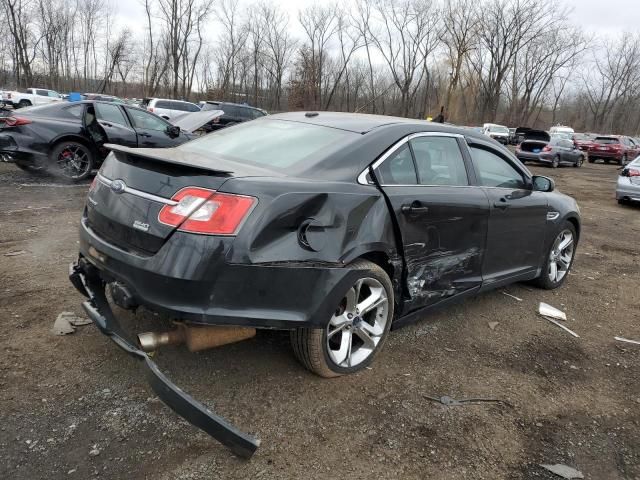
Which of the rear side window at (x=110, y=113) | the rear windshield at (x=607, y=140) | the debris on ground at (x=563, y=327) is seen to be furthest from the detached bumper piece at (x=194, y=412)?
the rear windshield at (x=607, y=140)

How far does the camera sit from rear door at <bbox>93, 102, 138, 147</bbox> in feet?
29.2

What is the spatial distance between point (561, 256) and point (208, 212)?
13.7 ft

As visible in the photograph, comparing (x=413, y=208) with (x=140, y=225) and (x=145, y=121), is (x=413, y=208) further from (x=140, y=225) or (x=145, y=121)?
(x=145, y=121)

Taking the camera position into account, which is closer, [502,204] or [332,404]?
[332,404]

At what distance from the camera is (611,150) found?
2811 cm

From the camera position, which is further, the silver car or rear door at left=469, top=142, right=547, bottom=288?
the silver car

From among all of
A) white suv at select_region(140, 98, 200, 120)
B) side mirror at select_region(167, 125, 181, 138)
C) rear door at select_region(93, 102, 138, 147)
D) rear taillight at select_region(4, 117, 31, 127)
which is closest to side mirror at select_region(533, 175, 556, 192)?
side mirror at select_region(167, 125, 181, 138)

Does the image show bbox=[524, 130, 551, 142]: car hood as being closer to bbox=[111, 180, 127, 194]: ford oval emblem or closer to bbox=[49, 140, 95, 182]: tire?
bbox=[49, 140, 95, 182]: tire

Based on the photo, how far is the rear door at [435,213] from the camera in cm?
307

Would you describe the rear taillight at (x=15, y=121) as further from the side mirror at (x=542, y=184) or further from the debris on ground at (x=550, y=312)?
the debris on ground at (x=550, y=312)

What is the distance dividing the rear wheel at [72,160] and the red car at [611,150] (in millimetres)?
28549

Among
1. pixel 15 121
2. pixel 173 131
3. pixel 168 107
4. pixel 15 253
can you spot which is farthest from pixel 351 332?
pixel 168 107

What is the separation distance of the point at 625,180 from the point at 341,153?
37.3 ft

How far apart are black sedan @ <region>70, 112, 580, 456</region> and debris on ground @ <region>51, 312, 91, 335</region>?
0.53 metres
